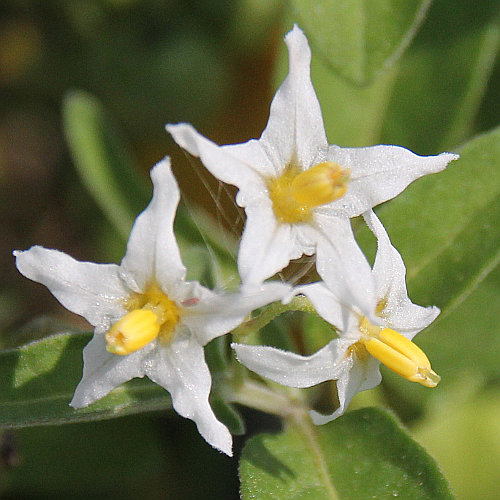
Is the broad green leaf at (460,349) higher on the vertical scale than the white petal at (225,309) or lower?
lower

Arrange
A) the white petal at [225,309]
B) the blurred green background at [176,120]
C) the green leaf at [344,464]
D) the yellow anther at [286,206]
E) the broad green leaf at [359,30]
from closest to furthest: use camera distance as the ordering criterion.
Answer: the white petal at [225,309], the yellow anther at [286,206], the green leaf at [344,464], the broad green leaf at [359,30], the blurred green background at [176,120]

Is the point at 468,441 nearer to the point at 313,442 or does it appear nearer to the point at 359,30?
the point at 313,442

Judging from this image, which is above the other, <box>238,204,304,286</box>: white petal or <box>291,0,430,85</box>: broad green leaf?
<box>291,0,430,85</box>: broad green leaf

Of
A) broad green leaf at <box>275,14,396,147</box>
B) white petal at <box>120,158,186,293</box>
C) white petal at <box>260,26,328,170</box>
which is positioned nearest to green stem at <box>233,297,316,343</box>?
white petal at <box>120,158,186,293</box>

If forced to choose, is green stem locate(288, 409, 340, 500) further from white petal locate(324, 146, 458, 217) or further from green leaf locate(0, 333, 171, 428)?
white petal locate(324, 146, 458, 217)

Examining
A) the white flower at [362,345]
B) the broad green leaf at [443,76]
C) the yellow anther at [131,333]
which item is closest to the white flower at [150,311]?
the yellow anther at [131,333]

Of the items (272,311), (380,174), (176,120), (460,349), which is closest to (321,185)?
(380,174)

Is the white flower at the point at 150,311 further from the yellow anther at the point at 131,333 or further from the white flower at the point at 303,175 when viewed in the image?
the white flower at the point at 303,175
